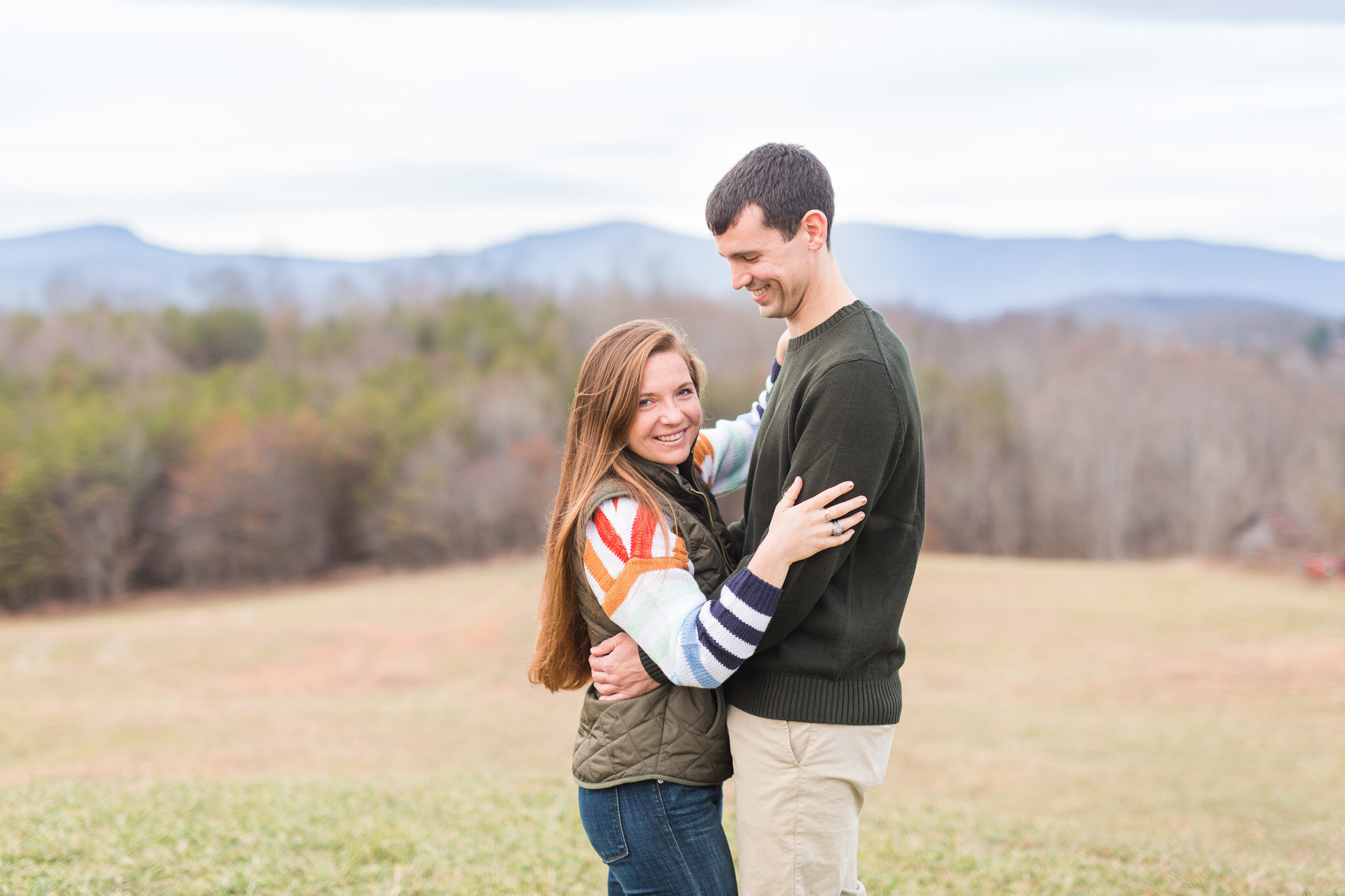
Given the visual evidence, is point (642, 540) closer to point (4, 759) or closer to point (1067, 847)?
point (1067, 847)

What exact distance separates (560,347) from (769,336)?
13990 millimetres

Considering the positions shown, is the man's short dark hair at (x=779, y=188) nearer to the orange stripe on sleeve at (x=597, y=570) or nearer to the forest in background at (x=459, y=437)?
the orange stripe on sleeve at (x=597, y=570)

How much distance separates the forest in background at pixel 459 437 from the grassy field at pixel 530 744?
6562 mm

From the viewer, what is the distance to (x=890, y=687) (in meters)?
2.80

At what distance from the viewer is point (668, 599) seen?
8.39 feet

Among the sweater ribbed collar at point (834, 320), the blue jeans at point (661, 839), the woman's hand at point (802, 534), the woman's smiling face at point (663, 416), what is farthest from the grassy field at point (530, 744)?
the sweater ribbed collar at point (834, 320)

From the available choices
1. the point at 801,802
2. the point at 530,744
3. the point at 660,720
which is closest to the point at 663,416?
the point at 660,720

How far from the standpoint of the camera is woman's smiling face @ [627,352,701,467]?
283cm

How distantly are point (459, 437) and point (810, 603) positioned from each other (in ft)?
159

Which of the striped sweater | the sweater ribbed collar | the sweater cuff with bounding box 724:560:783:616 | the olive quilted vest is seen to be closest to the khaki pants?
the olive quilted vest

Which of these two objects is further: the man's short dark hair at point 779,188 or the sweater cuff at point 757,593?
the man's short dark hair at point 779,188

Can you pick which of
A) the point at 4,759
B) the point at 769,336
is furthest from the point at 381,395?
the point at 4,759

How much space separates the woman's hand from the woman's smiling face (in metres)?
0.51

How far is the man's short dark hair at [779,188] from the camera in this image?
2.61m
